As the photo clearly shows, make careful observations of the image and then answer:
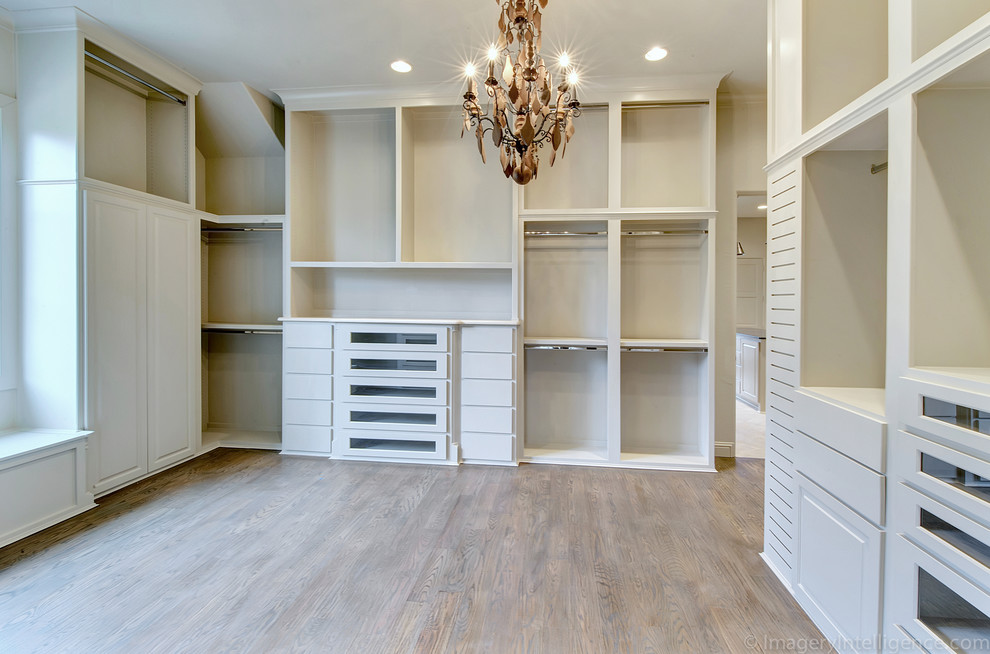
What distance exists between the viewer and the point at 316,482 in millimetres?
3240

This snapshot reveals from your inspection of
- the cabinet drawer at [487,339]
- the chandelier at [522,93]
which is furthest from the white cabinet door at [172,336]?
the chandelier at [522,93]

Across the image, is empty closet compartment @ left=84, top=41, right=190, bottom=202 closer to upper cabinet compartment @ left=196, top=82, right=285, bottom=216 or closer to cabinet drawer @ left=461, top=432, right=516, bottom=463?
upper cabinet compartment @ left=196, top=82, right=285, bottom=216

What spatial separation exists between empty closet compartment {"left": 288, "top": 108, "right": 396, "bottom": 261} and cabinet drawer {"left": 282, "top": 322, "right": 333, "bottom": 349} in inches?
24.6

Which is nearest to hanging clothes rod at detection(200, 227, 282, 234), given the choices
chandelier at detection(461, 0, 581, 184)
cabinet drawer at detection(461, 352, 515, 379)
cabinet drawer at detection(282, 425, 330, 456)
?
cabinet drawer at detection(282, 425, 330, 456)

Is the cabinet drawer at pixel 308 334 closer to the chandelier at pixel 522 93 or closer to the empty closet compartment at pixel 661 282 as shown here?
the chandelier at pixel 522 93

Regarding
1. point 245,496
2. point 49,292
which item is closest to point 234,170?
point 49,292

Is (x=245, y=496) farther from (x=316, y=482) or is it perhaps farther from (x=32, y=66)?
(x=32, y=66)

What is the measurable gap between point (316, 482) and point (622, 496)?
2.12m

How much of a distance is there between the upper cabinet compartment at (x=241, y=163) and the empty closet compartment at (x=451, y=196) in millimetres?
1267

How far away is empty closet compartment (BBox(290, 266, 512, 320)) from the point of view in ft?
13.0

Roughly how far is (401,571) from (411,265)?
2302 mm

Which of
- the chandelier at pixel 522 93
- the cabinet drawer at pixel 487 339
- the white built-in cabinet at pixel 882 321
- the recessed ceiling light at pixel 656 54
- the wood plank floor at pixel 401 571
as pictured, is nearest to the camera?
the white built-in cabinet at pixel 882 321

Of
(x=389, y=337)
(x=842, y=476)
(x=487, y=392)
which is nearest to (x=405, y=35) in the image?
(x=389, y=337)

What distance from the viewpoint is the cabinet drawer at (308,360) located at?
3.73 m
